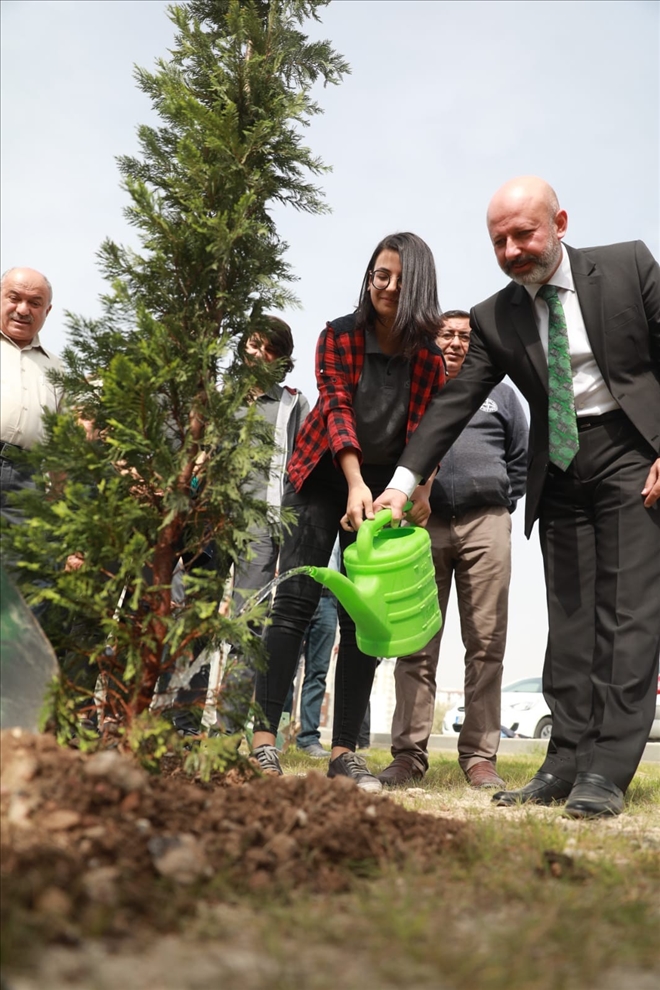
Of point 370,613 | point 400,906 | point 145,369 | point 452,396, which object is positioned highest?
point 452,396

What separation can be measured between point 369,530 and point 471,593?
5.55 ft

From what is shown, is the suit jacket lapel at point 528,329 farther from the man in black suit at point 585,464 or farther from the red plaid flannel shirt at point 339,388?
the red plaid flannel shirt at point 339,388

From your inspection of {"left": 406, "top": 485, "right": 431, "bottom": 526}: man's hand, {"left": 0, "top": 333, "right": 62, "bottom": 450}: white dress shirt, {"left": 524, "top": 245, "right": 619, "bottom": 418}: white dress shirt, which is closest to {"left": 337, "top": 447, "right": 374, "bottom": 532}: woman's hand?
{"left": 406, "top": 485, "right": 431, "bottom": 526}: man's hand

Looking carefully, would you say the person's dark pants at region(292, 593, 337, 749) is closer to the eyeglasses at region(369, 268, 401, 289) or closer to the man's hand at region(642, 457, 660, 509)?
the eyeglasses at region(369, 268, 401, 289)

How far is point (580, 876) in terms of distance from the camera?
2047 mm

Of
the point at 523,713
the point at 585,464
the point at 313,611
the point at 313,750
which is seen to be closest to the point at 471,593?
the point at 313,611

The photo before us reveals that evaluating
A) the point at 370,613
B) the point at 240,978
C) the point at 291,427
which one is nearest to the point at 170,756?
the point at 370,613

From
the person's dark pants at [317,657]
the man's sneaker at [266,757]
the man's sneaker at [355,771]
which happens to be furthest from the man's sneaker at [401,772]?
the person's dark pants at [317,657]

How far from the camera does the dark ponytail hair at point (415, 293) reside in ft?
13.0

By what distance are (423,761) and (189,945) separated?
3385 millimetres

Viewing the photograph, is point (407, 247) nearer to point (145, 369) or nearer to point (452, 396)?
point (452, 396)

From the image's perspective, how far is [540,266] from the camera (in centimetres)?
374

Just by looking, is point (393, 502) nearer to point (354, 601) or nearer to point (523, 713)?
point (354, 601)

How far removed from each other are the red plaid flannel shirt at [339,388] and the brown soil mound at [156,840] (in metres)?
1.78
